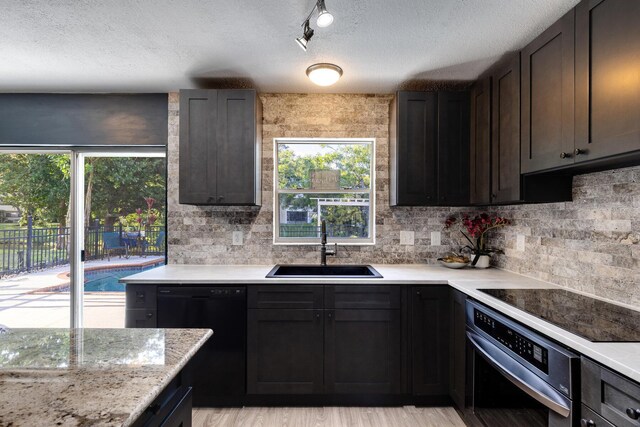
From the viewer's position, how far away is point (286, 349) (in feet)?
7.52

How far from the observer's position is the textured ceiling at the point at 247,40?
69.6 inches

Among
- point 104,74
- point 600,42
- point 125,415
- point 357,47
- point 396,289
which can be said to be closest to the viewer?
point 125,415

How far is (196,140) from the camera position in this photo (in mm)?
2615

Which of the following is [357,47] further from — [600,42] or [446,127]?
[600,42]

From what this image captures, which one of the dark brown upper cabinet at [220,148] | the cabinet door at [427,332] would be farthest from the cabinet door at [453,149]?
the dark brown upper cabinet at [220,148]

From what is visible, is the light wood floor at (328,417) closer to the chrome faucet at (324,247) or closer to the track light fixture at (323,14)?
the chrome faucet at (324,247)

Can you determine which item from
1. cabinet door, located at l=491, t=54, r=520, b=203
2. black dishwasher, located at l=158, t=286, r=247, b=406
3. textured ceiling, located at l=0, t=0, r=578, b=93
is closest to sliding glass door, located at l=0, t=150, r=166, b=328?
textured ceiling, located at l=0, t=0, r=578, b=93

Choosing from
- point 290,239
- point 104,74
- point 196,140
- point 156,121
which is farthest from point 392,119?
point 104,74

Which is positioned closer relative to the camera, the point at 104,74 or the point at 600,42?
the point at 600,42

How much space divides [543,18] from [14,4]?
9.80ft

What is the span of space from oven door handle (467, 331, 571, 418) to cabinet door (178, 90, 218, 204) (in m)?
2.16

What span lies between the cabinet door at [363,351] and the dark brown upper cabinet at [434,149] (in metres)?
0.99

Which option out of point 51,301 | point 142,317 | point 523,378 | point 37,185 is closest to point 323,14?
point 523,378

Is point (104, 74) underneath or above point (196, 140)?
above
